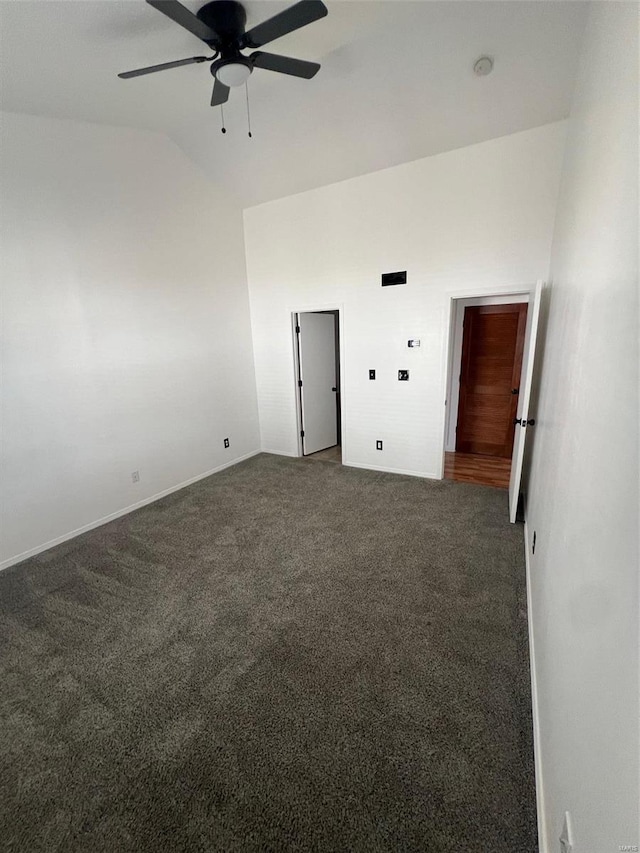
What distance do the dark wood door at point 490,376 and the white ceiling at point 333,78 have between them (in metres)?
1.99

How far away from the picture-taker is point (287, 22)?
1.78 metres

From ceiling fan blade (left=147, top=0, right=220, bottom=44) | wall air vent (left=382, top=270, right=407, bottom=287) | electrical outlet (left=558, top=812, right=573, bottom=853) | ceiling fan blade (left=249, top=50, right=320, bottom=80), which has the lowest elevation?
electrical outlet (left=558, top=812, right=573, bottom=853)

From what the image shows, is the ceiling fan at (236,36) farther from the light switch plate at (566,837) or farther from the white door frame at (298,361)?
the light switch plate at (566,837)

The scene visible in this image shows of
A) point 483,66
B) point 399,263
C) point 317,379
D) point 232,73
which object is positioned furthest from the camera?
point 317,379

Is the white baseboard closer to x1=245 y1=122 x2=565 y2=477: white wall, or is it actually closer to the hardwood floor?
the hardwood floor

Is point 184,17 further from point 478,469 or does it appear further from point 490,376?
→ point 478,469

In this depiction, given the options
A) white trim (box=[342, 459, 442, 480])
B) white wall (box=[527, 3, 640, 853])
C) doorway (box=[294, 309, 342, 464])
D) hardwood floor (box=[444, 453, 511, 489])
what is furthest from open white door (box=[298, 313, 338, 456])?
white wall (box=[527, 3, 640, 853])

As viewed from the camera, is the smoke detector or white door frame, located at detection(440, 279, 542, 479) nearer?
the smoke detector

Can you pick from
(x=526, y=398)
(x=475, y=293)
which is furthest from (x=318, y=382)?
(x=526, y=398)

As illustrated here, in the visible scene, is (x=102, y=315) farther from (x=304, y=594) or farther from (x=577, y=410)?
(x=577, y=410)

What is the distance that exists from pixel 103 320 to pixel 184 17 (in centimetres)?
230

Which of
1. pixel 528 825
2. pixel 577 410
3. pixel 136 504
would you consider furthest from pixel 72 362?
pixel 528 825

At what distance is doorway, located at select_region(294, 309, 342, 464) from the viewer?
485 cm

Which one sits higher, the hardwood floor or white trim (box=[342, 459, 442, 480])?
white trim (box=[342, 459, 442, 480])
